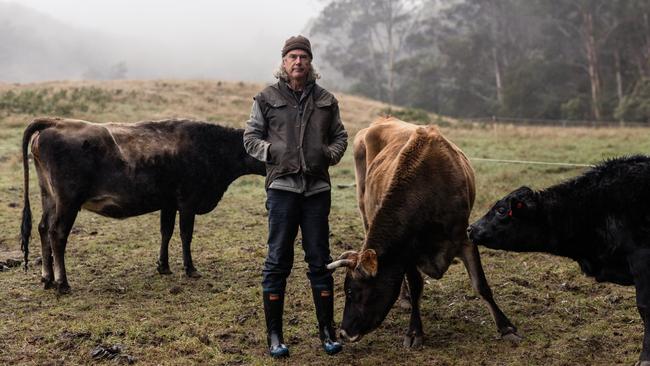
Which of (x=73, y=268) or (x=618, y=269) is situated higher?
(x=618, y=269)

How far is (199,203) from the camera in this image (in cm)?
826

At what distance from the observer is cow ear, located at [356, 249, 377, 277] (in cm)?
505

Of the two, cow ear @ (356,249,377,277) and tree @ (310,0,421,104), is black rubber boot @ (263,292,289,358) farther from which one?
tree @ (310,0,421,104)

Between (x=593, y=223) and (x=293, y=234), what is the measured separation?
2458 millimetres

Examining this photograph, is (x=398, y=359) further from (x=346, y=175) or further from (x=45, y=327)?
(x=346, y=175)

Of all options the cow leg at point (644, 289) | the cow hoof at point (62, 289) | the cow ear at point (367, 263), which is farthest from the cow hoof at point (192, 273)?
the cow leg at point (644, 289)

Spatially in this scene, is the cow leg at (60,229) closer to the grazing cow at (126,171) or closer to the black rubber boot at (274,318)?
the grazing cow at (126,171)

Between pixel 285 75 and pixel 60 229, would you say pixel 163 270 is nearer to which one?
pixel 60 229

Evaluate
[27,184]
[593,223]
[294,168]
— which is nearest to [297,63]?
[294,168]

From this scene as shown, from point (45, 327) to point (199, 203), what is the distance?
2703 millimetres

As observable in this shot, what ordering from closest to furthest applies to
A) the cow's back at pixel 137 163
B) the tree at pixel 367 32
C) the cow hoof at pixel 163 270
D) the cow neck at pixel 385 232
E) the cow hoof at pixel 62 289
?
the cow neck at pixel 385 232, the cow hoof at pixel 62 289, the cow's back at pixel 137 163, the cow hoof at pixel 163 270, the tree at pixel 367 32

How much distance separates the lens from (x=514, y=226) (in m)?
5.33

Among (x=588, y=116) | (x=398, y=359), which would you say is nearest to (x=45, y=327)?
(x=398, y=359)

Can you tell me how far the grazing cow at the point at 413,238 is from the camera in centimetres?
518
